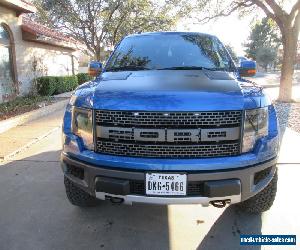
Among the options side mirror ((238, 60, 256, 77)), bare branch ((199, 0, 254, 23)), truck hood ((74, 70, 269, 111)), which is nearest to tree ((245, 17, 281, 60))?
bare branch ((199, 0, 254, 23))

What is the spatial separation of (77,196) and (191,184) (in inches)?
57.9

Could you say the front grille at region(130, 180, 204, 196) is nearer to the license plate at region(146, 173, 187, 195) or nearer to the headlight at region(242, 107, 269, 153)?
the license plate at region(146, 173, 187, 195)

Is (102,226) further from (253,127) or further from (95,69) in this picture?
(95,69)

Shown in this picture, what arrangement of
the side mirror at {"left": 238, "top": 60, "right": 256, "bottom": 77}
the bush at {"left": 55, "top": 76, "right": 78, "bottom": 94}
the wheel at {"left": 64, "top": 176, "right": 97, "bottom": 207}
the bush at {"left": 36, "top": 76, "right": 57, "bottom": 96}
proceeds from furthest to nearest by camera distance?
the bush at {"left": 55, "top": 76, "right": 78, "bottom": 94}
the bush at {"left": 36, "top": 76, "right": 57, "bottom": 96}
the side mirror at {"left": 238, "top": 60, "right": 256, "bottom": 77}
the wheel at {"left": 64, "top": 176, "right": 97, "bottom": 207}

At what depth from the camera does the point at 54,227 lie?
3393mm

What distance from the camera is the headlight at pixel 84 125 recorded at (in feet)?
9.66

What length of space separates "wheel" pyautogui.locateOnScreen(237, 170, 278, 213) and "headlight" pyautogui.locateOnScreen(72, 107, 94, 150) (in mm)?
1753

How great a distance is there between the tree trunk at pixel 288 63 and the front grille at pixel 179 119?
11.7m

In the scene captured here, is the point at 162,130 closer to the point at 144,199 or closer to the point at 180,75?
the point at 144,199

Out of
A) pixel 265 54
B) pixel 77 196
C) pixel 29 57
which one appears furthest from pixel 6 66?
pixel 265 54

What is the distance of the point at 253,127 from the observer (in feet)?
9.33

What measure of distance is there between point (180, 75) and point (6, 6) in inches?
404

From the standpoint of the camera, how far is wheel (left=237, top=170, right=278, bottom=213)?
3.41 metres

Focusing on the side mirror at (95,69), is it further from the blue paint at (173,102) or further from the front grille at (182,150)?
the front grille at (182,150)
